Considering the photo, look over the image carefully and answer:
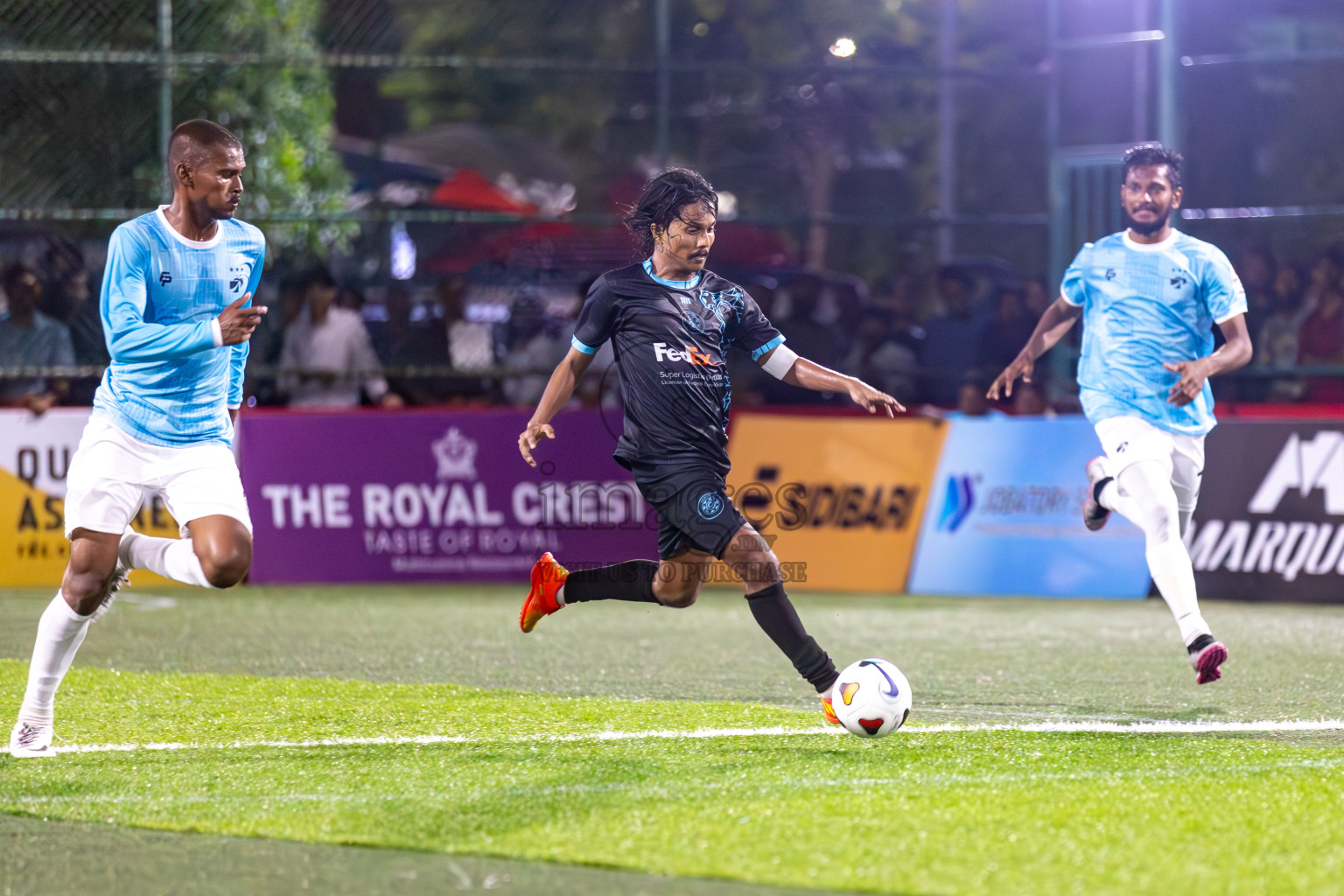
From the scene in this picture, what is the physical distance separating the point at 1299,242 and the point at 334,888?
33.5 ft

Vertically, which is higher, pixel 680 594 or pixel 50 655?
pixel 680 594

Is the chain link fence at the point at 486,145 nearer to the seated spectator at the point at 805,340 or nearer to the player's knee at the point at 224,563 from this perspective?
the seated spectator at the point at 805,340

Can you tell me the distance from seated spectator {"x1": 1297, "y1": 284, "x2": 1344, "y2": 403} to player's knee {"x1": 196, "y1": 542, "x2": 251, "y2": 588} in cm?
902

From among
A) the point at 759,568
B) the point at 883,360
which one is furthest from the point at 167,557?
the point at 883,360

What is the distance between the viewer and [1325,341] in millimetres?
12227

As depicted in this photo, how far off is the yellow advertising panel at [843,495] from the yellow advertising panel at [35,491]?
13.8 feet

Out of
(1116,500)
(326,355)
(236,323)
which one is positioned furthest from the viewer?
(326,355)

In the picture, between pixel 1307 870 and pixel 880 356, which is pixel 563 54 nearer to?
pixel 880 356

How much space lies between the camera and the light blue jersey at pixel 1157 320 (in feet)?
23.4

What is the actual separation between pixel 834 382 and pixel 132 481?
2504 mm

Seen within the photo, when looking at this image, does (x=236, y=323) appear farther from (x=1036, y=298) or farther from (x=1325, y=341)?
(x=1325, y=341)

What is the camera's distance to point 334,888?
4102 millimetres

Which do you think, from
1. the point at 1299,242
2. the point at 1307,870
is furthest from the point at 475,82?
the point at 1307,870

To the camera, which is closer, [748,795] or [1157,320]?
[748,795]
